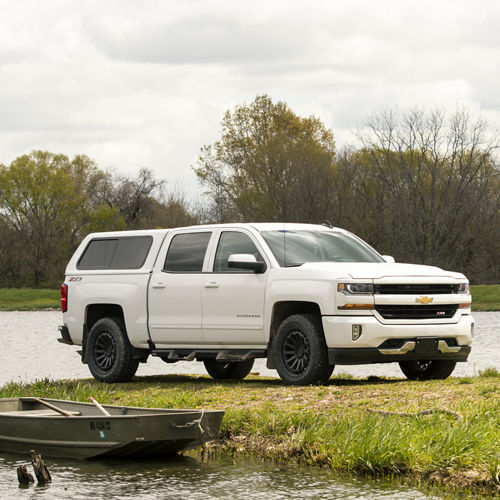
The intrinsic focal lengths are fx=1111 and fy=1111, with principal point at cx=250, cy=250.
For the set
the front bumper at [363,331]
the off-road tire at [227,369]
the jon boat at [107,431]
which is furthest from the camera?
the off-road tire at [227,369]

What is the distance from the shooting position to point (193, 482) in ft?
34.3

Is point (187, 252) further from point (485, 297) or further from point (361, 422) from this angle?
point (485, 297)


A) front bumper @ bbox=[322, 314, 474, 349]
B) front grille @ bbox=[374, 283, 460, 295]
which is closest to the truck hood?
front grille @ bbox=[374, 283, 460, 295]

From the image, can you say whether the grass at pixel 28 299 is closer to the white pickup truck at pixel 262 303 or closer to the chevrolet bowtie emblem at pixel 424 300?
the white pickup truck at pixel 262 303

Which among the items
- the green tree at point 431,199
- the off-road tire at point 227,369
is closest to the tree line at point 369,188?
the green tree at point 431,199

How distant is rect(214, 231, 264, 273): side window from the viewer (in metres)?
14.5

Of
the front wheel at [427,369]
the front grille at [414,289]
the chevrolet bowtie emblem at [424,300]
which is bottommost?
the front wheel at [427,369]

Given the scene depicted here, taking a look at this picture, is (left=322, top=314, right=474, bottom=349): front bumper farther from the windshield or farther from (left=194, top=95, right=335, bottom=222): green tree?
(left=194, top=95, right=335, bottom=222): green tree

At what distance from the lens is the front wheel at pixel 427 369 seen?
583 inches

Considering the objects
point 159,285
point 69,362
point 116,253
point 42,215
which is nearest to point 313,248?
point 159,285

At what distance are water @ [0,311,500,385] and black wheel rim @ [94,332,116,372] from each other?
4246 millimetres

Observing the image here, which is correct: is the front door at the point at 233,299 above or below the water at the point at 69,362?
above

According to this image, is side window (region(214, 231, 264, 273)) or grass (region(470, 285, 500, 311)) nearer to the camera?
side window (region(214, 231, 264, 273))

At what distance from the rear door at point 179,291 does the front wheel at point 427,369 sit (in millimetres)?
2856
